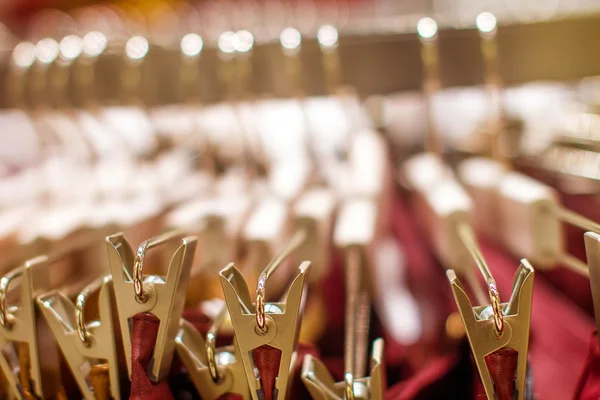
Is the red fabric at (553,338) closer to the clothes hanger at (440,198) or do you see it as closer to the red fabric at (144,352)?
the clothes hanger at (440,198)

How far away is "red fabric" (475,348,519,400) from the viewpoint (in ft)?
1.08

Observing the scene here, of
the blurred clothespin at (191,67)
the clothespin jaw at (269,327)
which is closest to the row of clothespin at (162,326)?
the clothespin jaw at (269,327)

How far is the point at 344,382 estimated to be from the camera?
353 millimetres

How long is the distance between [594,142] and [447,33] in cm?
24

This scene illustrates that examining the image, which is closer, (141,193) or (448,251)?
(448,251)

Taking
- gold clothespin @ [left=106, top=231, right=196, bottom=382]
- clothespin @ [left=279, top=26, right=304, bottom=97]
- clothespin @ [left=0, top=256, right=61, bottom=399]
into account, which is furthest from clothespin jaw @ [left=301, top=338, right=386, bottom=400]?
clothespin @ [left=279, top=26, right=304, bottom=97]

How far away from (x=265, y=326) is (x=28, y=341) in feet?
0.61

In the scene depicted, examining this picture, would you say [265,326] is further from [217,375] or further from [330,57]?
[330,57]

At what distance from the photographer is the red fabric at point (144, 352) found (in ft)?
1.15

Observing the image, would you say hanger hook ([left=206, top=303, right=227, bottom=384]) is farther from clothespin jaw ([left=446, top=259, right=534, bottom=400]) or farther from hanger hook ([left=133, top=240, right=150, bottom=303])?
clothespin jaw ([left=446, top=259, right=534, bottom=400])

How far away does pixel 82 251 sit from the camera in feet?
1.77

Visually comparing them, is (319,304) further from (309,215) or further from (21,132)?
(21,132)

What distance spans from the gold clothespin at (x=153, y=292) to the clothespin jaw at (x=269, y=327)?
0.04 metres

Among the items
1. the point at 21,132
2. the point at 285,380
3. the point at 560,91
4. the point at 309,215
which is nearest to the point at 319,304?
the point at 309,215
